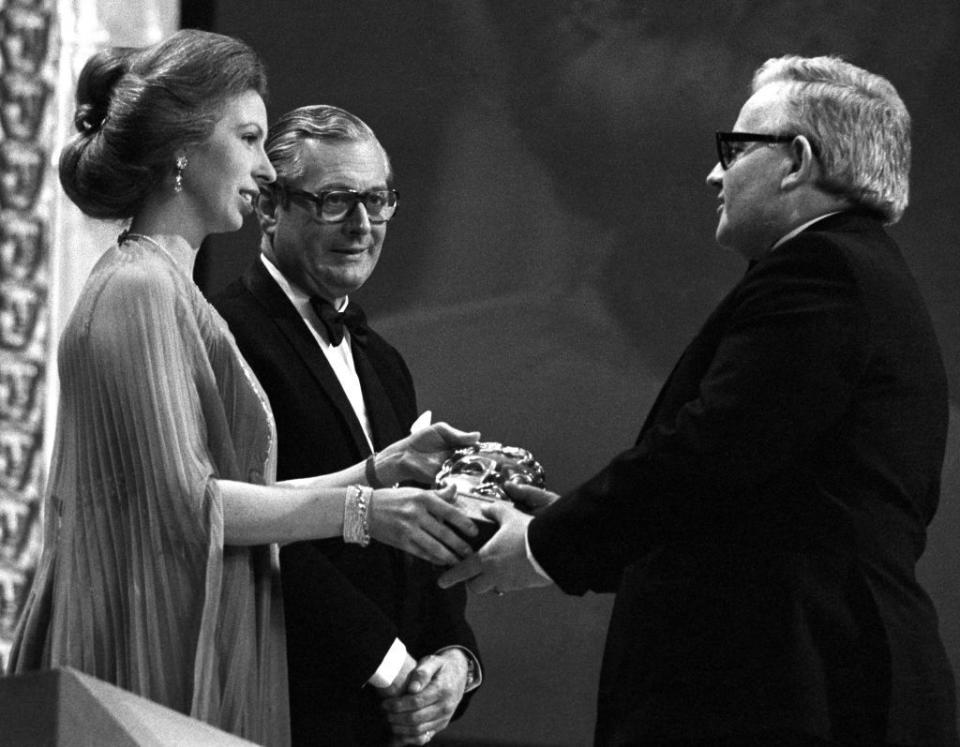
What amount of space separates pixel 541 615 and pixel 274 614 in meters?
2.02

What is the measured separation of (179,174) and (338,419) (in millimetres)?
575

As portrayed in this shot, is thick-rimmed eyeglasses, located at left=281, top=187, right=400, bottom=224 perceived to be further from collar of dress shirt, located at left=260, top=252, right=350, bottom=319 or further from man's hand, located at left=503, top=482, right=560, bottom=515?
man's hand, located at left=503, top=482, right=560, bottom=515

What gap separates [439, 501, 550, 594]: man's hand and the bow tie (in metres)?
0.49

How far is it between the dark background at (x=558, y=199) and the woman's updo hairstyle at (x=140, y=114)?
2.08m

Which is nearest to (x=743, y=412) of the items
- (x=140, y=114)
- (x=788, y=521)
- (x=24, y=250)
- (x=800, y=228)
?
(x=788, y=521)

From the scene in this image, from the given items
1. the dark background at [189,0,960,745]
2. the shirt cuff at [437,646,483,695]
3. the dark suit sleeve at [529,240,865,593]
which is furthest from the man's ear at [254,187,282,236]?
the dark background at [189,0,960,745]

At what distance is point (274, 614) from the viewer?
268 cm

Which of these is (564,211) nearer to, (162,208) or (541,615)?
(541,615)

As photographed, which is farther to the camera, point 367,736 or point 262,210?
point 262,210

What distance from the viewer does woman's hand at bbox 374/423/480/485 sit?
286cm

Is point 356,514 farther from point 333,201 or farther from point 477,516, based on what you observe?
point 333,201

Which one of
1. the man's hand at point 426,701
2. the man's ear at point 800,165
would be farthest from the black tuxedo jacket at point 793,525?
the man's hand at point 426,701

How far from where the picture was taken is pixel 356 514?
2.65m

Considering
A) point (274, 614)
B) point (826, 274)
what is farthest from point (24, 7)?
point (826, 274)
